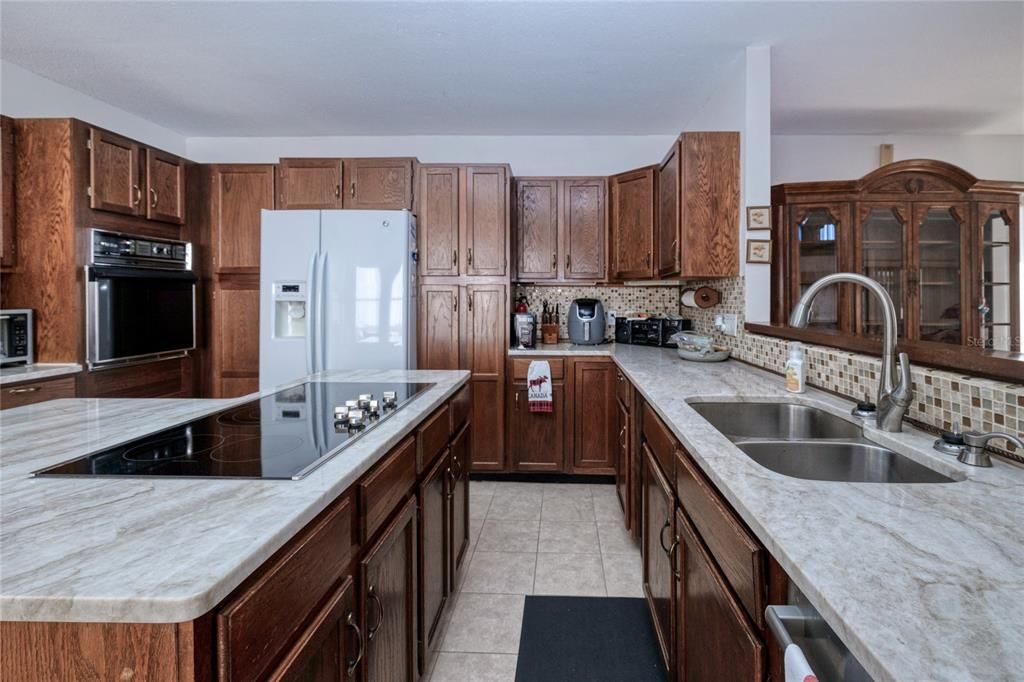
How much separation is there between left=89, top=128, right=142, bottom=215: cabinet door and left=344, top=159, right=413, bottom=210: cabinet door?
1.30 meters

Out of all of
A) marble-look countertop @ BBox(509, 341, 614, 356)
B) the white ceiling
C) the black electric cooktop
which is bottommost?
the black electric cooktop

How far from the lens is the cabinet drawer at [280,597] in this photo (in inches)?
22.0

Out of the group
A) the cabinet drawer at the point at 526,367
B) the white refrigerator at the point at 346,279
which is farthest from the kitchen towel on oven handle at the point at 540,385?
the white refrigerator at the point at 346,279

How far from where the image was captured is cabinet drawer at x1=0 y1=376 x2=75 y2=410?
2.34 meters

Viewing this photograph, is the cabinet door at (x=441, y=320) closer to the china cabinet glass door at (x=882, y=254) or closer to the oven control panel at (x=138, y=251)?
the oven control panel at (x=138, y=251)

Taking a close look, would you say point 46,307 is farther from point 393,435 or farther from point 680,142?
point 680,142

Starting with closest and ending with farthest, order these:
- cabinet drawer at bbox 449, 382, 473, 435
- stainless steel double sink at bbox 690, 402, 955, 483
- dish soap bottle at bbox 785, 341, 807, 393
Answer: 1. stainless steel double sink at bbox 690, 402, 955, 483
2. dish soap bottle at bbox 785, 341, 807, 393
3. cabinet drawer at bbox 449, 382, 473, 435

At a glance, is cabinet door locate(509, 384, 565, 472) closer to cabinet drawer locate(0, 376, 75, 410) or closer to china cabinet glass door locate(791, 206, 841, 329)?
china cabinet glass door locate(791, 206, 841, 329)

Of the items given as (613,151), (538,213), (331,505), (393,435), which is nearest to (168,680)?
(331,505)

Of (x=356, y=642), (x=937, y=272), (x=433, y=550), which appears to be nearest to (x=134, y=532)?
(x=356, y=642)

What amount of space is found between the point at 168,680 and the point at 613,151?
3998 mm

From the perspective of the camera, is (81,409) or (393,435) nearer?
(393,435)

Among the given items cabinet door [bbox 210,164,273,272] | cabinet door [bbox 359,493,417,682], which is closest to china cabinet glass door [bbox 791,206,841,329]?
cabinet door [bbox 359,493,417,682]

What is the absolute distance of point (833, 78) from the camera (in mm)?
2875
